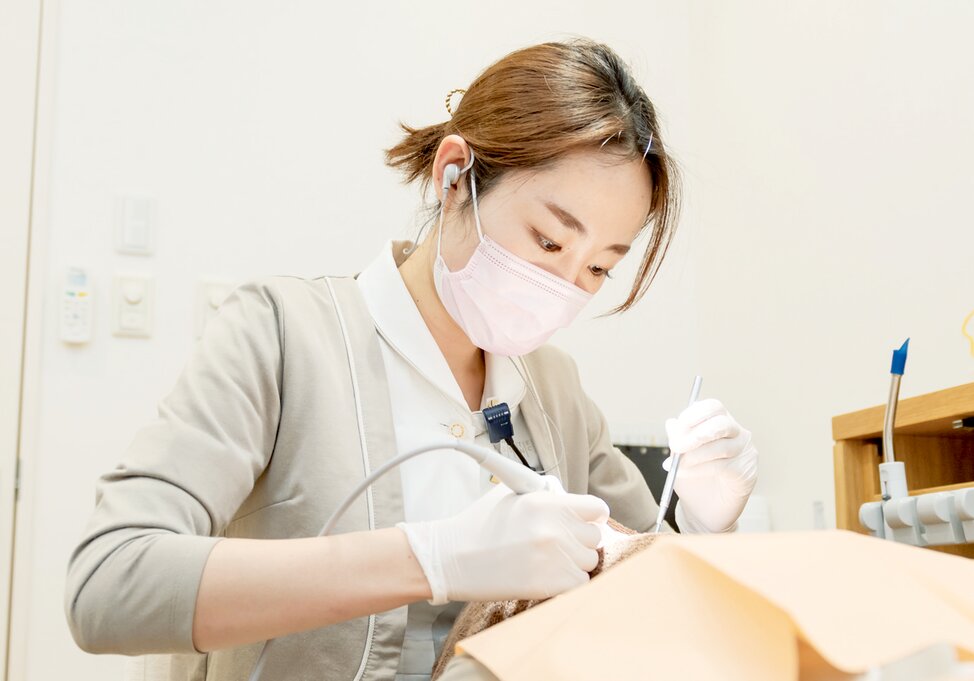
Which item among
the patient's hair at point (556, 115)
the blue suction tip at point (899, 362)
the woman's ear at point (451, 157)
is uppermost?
the patient's hair at point (556, 115)

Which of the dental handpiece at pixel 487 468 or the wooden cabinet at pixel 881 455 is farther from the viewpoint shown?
the wooden cabinet at pixel 881 455

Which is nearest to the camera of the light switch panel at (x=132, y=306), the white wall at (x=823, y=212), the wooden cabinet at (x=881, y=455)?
the wooden cabinet at (x=881, y=455)

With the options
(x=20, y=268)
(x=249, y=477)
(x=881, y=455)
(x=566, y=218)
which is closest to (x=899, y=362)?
(x=881, y=455)

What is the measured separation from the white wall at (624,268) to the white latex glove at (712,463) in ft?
2.07

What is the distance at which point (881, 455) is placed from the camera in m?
1.70

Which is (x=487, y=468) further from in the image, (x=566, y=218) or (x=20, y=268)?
(x=20, y=268)

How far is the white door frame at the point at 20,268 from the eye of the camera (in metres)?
2.04

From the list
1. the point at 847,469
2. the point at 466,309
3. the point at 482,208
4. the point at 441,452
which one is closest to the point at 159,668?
the point at 441,452

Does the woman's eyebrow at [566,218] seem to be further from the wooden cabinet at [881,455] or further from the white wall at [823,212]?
the white wall at [823,212]

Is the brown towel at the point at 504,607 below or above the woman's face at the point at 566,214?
below

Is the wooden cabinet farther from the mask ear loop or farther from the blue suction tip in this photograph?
the mask ear loop

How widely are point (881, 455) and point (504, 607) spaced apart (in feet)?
3.20

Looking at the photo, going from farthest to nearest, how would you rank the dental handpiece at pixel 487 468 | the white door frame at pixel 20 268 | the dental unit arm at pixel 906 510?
the white door frame at pixel 20 268
the dental unit arm at pixel 906 510
the dental handpiece at pixel 487 468

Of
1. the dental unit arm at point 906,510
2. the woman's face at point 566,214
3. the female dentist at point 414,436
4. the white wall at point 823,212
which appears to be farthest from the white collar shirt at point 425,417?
the white wall at point 823,212
